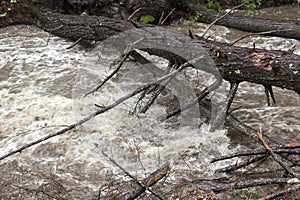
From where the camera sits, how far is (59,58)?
22.0 ft

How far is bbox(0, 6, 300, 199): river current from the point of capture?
12.1 ft

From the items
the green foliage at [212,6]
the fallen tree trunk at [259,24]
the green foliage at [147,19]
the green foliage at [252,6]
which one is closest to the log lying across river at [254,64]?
the fallen tree trunk at [259,24]

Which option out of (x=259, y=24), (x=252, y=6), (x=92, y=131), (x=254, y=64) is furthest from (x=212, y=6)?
(x=92, y=131)

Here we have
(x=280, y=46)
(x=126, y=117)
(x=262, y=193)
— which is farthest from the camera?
(x=280, y=46)

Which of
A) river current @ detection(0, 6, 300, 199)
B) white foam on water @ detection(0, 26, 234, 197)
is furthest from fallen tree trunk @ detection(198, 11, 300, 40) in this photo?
white foam on water @ detection(0, 26, 234, 197)

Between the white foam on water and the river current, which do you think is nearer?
the river current

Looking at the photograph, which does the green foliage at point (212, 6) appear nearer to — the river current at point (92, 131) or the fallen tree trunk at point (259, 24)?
the fallen tree trunk at point (259, 24)

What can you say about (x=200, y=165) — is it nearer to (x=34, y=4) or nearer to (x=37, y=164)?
(x=37, y=164)

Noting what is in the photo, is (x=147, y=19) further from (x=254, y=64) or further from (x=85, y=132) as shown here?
(x=254, y=64)

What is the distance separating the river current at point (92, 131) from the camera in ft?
12.1

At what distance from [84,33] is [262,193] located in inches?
185

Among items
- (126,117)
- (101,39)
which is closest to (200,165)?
(126,117)

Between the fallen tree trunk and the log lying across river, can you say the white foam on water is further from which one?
the fallen tree trunk

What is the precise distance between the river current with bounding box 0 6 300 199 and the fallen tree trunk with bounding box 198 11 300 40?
8.37ft
